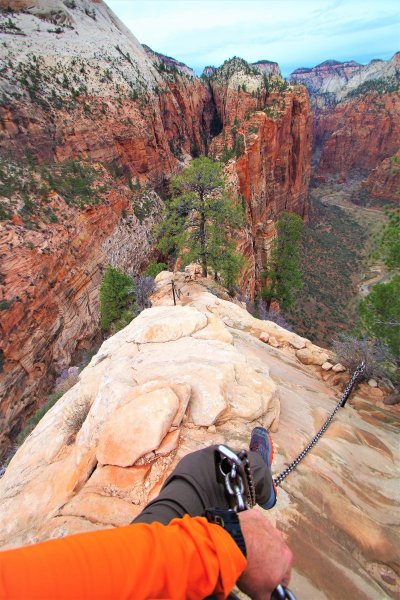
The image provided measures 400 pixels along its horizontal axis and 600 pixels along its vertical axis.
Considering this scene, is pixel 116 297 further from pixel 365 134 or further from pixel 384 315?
pixel 365 134

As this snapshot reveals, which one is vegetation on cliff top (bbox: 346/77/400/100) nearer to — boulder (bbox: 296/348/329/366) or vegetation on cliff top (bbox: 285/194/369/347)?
vegetation on cliff top (bbox: 285/194/369/347)

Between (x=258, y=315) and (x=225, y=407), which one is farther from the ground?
(x=225, y=407)

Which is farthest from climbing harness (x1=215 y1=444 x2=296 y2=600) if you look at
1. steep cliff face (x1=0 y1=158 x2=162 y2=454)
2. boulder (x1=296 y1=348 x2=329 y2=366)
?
steep cliff face (x1=0 y1=158 x2=162 y2=454)

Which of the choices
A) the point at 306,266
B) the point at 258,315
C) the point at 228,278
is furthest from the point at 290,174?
the point at 228,278

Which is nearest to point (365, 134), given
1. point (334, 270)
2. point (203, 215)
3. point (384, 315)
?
point (334, 270)

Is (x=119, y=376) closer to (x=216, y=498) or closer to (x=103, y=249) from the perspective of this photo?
(x=216, y=498)

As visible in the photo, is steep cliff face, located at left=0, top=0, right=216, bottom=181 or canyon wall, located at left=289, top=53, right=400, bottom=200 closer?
steep cliff face, located at left=0, top=0, right=216, bottom=181

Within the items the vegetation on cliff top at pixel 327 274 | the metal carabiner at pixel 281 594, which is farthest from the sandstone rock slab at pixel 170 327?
the vegetation on cliff top at pixel 327 274
